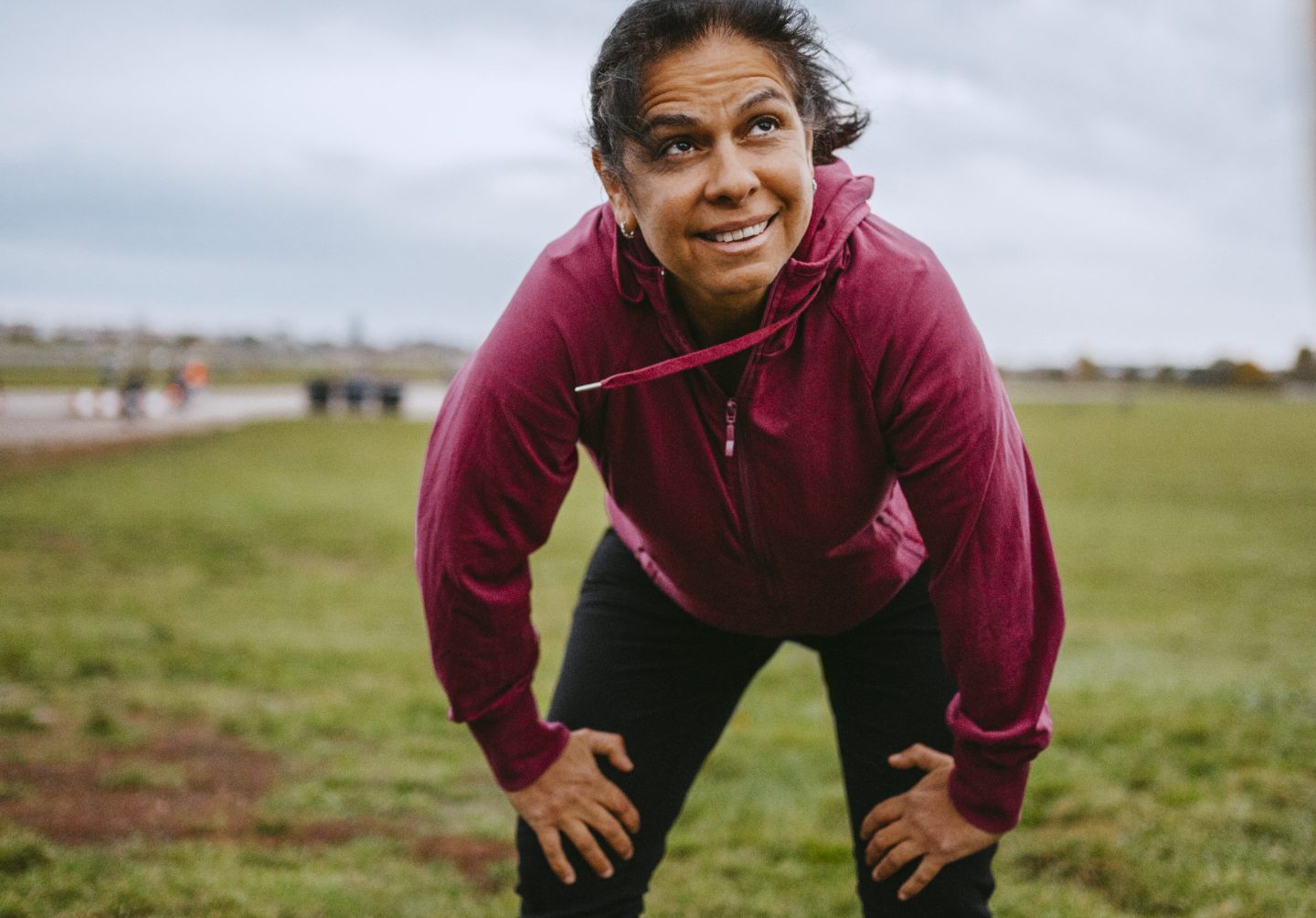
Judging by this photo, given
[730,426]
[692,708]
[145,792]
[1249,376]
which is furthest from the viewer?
[1249,376]

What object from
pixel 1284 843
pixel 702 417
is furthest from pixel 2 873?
pixel 1284 843

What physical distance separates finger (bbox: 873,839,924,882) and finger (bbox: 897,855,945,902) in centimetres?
3

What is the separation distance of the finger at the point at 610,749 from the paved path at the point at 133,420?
12171mm

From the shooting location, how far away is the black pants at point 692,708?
2.32 meters

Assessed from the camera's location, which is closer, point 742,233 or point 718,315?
point 742,233

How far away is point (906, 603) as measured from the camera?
251cm

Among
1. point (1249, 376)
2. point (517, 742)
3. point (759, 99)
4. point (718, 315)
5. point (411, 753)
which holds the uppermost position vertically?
point (1249, 376)

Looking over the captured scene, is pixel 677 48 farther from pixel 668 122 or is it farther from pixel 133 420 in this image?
pixel 133 420

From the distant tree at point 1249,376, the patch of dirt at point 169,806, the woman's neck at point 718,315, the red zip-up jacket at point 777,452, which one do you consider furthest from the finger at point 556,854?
the distant tree at point 1249,376

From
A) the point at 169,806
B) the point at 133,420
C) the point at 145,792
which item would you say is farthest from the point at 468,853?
the point at 133,420

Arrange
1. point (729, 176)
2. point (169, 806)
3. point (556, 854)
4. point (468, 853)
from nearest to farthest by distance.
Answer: point (729, 176) → point (556, 854) → point (468, 853) → point (169, 806)

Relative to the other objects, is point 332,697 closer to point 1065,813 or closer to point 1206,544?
point 1065,813

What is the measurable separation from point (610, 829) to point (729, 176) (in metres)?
1.35

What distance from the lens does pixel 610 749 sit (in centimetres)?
238
